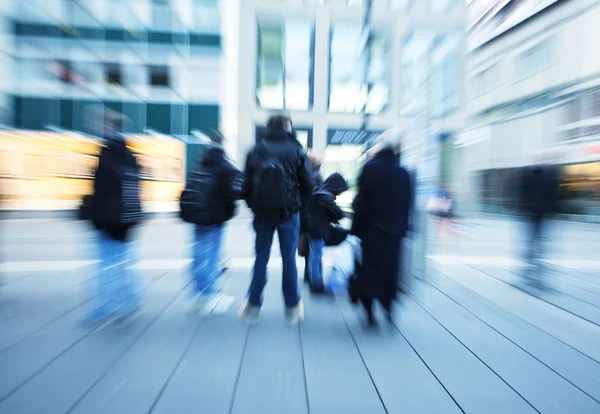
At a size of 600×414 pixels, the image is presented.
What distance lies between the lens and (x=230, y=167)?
3.42 metres

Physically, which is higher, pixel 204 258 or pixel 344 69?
pixel 344 69

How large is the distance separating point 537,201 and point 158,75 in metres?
13.2

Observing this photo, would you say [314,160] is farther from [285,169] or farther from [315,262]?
[285,169]

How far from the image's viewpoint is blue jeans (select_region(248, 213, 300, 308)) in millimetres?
3205

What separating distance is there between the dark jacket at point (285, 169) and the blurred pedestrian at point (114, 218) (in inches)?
38.2

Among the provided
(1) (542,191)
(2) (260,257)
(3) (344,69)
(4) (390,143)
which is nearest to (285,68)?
(3) (344,69)

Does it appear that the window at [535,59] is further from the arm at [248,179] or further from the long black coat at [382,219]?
the arm at [248,179]

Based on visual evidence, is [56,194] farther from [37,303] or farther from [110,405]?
[110,405]

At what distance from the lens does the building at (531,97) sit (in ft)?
41.2

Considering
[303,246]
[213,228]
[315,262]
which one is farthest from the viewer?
[303,246]

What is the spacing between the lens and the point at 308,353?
9.18ft

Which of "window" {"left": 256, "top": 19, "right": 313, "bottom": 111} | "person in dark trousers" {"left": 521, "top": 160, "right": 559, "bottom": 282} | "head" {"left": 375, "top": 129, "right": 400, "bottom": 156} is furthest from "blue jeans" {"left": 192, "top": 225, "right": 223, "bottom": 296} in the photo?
"window" {"left": 256, "top": 19, "right": 313, "bottom": 111}

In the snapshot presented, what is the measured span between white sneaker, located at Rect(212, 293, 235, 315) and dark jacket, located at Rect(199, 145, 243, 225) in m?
0.84

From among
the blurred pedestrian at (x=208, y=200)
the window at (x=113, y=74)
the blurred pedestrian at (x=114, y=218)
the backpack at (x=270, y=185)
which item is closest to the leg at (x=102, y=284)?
→ the blurred pedestrian at (x=114, y=218)
